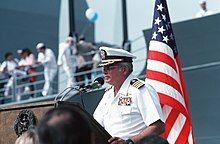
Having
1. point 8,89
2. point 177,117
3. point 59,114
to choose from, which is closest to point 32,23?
point 8,89

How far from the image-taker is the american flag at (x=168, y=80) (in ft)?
19.8

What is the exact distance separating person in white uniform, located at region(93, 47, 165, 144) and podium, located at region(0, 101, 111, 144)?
343 millimetres

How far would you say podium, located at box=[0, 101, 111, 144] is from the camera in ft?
11.8

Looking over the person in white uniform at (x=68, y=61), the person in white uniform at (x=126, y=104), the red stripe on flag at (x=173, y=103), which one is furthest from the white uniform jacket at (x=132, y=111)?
the person in white uniform at (x=68, y=61)

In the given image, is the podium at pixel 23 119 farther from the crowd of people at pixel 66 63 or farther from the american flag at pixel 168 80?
the crowd of people at pixel 66 63

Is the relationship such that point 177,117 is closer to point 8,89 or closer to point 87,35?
point 8,89

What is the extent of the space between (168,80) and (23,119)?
2695 mm

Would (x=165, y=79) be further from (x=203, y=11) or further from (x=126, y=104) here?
(x=203, y=11)

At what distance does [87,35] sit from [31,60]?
5793 mm

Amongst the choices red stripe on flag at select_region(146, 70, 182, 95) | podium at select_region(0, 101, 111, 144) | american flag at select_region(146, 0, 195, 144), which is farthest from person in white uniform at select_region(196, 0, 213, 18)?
podium at select_region(0, 101, 111, 144)

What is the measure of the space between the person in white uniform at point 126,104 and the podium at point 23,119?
34cm

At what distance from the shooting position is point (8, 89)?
45.8ft

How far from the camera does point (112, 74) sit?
4.28 metres

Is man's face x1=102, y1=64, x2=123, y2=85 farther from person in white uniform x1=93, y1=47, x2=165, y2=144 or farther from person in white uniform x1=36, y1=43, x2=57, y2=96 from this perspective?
person in white uniform x1=36, y1=43, x2=57, y2=96
